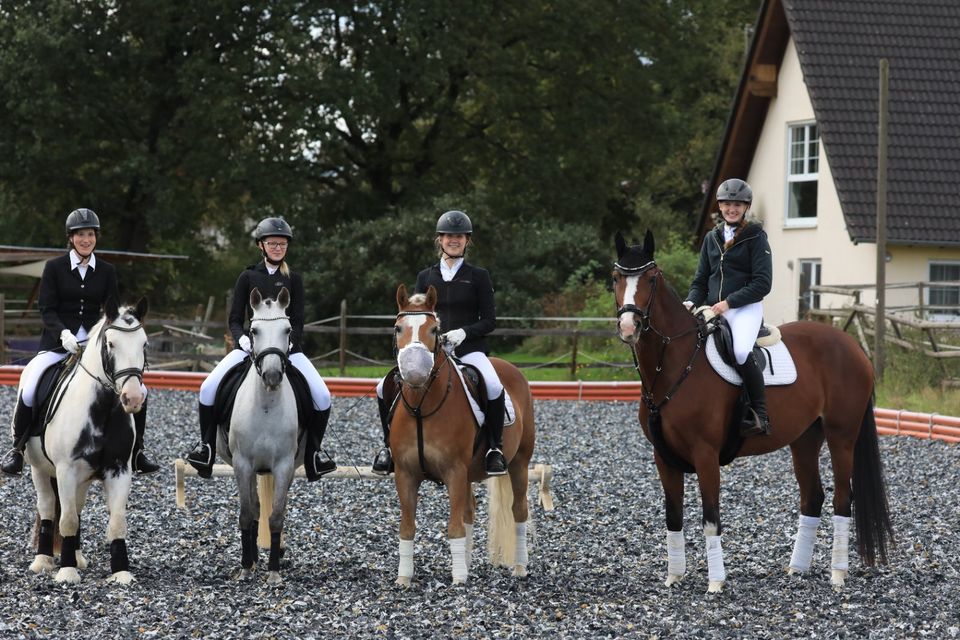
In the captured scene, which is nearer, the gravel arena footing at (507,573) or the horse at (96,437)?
the gravel arena footing at (507,573)

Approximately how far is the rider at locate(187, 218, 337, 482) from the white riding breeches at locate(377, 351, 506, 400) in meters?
0.61

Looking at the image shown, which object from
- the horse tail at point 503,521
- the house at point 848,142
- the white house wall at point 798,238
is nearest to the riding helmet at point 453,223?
the horse tail at point 503,521

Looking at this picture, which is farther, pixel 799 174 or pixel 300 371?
pixel 799 174

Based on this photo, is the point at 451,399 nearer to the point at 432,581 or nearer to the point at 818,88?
the point at 432,581

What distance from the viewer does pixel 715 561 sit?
29.0 ft

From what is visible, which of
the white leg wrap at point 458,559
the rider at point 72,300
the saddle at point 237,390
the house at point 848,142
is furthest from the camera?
the house at point 848,142

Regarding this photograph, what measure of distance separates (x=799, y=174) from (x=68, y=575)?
23654 mm

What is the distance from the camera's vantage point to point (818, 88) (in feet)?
91.8

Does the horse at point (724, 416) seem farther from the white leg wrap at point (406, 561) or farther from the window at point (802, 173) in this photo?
the window at point (802, 173)

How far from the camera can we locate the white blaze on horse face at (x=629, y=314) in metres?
8.55

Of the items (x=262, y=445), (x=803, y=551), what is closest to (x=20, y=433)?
(x=262, y=445)

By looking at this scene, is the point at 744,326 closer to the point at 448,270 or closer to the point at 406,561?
the point at 448,270

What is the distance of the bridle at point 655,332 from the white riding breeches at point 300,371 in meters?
2.32

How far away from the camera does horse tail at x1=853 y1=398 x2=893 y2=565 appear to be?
9.65 m
